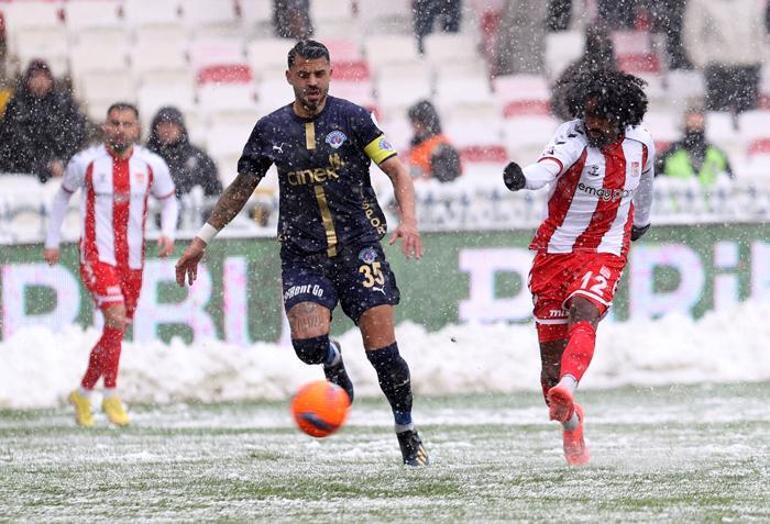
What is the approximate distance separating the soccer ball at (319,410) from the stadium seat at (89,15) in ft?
35.1

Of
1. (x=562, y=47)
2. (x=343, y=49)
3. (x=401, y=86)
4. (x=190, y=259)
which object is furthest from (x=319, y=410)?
(x=562, y=47)

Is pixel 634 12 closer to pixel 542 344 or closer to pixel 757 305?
pixel 757 305

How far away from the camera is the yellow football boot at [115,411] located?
11.1 m

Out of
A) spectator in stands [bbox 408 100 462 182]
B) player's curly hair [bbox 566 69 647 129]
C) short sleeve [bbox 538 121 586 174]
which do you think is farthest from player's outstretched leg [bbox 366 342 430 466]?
spectator in stands [bbox 408 100 462 182]

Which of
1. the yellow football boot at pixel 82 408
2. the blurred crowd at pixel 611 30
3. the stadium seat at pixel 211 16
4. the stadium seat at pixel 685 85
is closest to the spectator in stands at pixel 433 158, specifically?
the blurred crowd at pixel 611 30

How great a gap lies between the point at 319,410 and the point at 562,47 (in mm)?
12000

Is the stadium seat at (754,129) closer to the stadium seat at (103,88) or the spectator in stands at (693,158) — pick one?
the spectator in stands at (693,158)

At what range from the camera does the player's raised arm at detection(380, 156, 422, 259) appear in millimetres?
7586

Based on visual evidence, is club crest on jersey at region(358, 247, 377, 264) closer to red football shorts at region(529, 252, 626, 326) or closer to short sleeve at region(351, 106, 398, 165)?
short sleeve at region(351, 106, 398, 165)

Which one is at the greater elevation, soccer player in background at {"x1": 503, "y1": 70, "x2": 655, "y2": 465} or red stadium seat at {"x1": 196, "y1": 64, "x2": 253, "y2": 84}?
red stadium seat at {"x1": 196, "y1": 64, "x2": 253, "y2": 84}

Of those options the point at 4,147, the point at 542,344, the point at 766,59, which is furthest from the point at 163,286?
the point at 766,59

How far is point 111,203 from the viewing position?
11695 mm

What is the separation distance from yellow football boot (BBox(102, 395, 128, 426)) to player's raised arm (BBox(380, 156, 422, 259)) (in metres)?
3.74

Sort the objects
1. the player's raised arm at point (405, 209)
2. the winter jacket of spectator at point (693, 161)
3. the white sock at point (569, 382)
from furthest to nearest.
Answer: the winter jacket of spectator at point (693, 161)
the white sock at point (569, 382)
the player's raised arm at point (405, 209)
